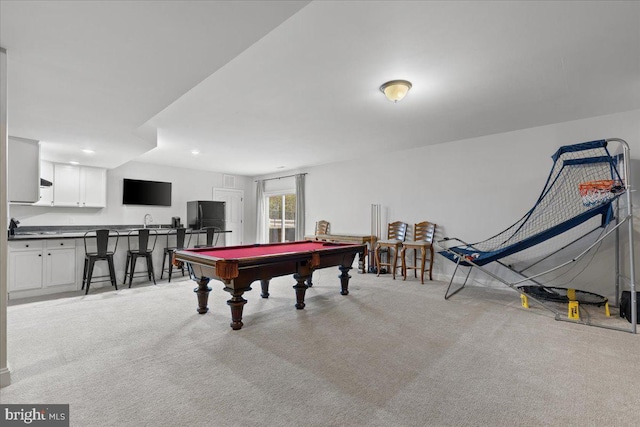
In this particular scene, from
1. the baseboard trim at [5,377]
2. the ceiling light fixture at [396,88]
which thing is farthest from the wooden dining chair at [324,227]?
the baseboard trim at [5,377]

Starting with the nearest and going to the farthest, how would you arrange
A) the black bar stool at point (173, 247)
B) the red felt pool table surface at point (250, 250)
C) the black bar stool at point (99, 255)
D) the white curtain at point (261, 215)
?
the red felt pool table surface at point (250, 250), the black bar stool at point (99, 255), the black bar stool at point (173, 247), the white curtain at point (261, 215)

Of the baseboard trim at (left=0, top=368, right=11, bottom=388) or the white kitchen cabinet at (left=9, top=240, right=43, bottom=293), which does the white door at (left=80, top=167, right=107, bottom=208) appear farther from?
the baseboard trim at (left=0, top=368, right=11, bottom=388)

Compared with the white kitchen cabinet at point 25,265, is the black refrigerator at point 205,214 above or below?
above

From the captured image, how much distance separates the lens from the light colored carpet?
1.69 metres

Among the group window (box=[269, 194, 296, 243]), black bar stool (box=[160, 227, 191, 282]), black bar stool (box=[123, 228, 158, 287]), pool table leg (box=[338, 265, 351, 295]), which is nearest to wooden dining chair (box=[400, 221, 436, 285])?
pool table leg (box=[338, 265, 351, 295])

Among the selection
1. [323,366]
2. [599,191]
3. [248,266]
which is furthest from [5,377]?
[599,191]

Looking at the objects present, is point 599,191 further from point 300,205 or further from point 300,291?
point 300,205

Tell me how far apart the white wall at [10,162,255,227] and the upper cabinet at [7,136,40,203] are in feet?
7.81

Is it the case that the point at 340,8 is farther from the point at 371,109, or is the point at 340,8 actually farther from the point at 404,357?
the point at 404,357

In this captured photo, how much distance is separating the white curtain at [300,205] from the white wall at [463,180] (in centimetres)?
86

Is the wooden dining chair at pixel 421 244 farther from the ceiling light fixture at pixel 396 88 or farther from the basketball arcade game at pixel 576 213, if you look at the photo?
the ceiling light fixture at pixel 396 88

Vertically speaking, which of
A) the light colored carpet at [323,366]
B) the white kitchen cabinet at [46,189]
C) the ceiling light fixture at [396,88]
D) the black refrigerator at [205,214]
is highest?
the ceiling light fixture at [396,88]

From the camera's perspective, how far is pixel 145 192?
7.09 m

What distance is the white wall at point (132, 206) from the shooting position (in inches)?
230
